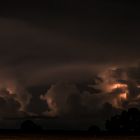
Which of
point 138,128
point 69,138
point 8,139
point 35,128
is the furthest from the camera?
point 35,128

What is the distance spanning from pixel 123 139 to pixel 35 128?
64298mm

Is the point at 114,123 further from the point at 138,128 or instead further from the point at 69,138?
the point at 69,138

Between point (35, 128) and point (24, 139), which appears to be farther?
point (35, 128)

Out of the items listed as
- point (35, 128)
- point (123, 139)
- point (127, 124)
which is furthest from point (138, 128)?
point (123, 139)

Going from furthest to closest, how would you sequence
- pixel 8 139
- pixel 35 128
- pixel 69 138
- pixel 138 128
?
pixel 35 128, pixel 138 128, pixel 69 138, pixel 8 139

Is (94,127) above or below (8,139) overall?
above

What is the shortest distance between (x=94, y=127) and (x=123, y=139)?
A: 61.7m

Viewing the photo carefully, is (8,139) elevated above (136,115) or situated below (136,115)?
below

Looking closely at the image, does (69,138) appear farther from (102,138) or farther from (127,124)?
(127,124)

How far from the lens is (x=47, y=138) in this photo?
66.6 m

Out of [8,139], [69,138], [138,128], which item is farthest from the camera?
[138,128]

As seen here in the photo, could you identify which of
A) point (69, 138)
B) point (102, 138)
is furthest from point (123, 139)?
point (69, 138)

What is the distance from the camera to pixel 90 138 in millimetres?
66875

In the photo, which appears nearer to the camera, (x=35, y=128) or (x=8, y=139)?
(x=8, y=139)
